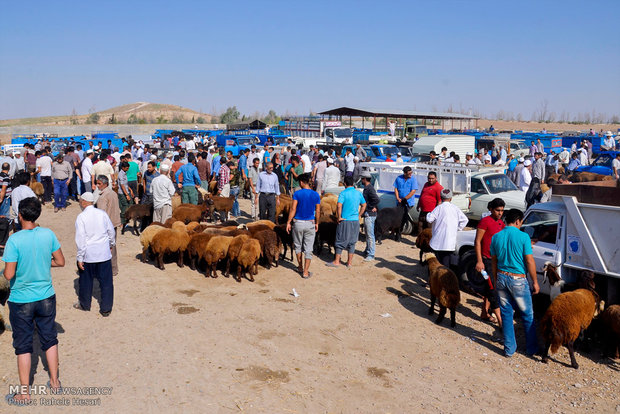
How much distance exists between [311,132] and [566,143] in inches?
697

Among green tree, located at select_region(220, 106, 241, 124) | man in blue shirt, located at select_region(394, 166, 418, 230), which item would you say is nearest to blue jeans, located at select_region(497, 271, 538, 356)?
man in blue shirt, located at select_region(394, 166, 418, 230)

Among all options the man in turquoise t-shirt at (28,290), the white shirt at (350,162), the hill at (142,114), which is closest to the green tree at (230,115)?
the hill at (142,114)

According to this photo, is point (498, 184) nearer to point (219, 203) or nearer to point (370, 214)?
point (370, 214)

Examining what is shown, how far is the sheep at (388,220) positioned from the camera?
11.6m

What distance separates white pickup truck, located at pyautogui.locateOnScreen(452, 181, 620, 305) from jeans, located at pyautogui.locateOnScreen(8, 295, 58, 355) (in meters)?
6.49

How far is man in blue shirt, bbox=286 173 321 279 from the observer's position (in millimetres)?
8828

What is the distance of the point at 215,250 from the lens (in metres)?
8.81

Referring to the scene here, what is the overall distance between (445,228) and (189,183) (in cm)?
689

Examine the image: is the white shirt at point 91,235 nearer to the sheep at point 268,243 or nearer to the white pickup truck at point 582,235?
the sheep at point 268,243

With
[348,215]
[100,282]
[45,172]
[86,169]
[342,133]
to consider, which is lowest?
[100,282]

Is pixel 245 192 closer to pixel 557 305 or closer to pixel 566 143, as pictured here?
pixel 557 305

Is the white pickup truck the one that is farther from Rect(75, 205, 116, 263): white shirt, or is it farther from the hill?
the hill

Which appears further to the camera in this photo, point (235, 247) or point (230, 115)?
point (230, 115)

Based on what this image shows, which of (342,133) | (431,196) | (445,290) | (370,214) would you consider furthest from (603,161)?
(445,290)
